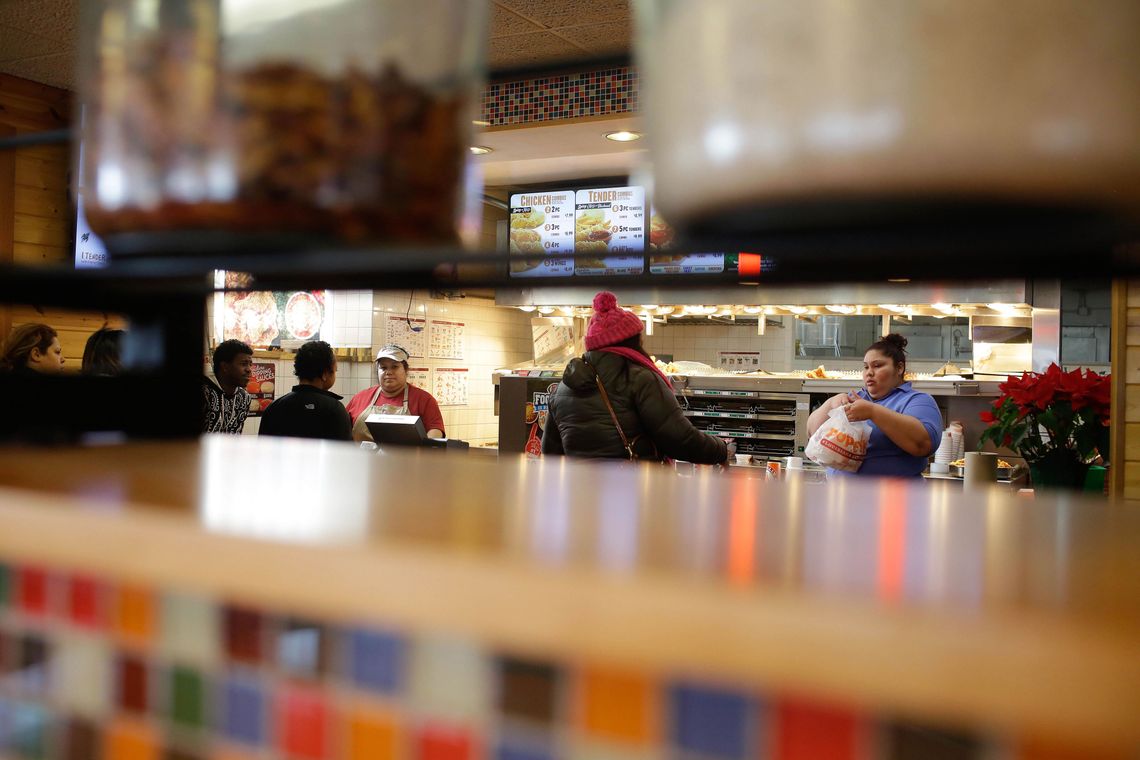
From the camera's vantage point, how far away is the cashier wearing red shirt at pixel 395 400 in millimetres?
5129

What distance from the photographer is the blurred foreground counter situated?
0.34 metres

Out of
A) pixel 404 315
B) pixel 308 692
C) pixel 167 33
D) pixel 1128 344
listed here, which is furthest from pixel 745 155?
pixel 404 315

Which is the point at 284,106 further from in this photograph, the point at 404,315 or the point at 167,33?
the point at 404,315

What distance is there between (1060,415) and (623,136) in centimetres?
236

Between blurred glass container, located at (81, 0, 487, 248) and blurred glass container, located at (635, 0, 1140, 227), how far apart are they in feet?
0.54

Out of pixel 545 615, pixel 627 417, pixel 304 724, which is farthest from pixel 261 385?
pixel 545 615

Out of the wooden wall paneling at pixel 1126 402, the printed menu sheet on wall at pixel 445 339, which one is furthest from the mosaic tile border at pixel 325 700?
the printed menu sheet on wall at pixel 445 339

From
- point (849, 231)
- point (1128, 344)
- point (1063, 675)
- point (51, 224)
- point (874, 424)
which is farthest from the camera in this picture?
point (51, 224)

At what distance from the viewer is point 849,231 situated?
16.9 inches

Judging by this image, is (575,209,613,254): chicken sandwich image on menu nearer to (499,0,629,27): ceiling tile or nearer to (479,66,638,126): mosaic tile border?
(479,66,638,126): mosaic tile border

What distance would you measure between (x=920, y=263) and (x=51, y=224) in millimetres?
5238

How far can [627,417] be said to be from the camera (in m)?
3.30

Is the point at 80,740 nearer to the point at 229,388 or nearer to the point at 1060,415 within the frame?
the point at 1060,415

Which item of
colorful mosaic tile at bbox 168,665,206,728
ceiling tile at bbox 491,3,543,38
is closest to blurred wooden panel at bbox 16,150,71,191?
ceiling tile at bbox 491,3,543,38
